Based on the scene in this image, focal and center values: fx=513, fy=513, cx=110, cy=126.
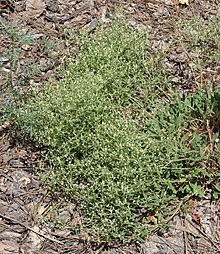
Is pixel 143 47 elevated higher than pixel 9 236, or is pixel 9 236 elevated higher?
pixel 143 47

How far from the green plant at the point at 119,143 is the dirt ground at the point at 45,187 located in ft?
0.33

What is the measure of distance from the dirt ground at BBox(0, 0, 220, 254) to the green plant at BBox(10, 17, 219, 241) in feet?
0.33

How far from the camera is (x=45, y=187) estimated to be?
2971mm

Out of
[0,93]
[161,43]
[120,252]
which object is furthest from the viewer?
[161,43]

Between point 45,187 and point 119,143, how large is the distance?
0.52m

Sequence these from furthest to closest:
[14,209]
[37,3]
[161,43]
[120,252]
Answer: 1. [37,3]
2. [161,43]
3. [14,209]
4. [120,252]

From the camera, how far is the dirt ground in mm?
2727

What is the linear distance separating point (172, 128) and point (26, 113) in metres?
0.85

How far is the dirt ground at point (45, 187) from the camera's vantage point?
2.73 metres

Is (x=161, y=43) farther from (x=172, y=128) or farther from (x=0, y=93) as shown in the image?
(x=0, y=93)

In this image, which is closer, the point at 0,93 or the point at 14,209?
the point at 14,209

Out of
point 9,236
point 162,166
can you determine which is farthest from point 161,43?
point 9,236

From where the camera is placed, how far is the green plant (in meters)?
2.73

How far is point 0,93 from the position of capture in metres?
3.23
